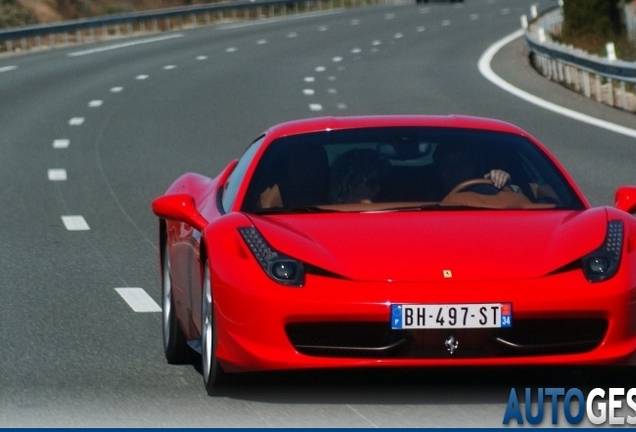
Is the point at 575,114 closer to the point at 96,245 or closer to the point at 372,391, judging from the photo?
the point at 96,245

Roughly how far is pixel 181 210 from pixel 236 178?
1.69 feet

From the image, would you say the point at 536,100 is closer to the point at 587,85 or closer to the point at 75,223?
the point at 587,85

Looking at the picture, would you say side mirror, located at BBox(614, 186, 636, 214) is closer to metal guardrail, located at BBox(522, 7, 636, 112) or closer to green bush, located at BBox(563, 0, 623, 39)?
metal guardrail, located at BBox(522, 7, 636, 112)

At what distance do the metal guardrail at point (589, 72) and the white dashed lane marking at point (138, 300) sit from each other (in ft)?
47.1

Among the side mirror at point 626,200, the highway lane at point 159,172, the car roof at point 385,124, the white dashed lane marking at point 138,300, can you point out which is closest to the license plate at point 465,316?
the highway lane at point 159,172

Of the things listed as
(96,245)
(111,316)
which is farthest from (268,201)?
(96,245)

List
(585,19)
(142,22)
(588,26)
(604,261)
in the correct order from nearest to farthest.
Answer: (604,261) < (585,19) < (588,26) < (142,22)

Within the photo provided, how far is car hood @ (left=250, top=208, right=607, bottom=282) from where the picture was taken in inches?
272

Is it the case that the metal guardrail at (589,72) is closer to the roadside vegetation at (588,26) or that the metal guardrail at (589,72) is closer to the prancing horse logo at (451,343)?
the roadside vegetation at (588,26)

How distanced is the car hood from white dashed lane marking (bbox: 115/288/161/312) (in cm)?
277

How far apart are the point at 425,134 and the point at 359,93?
21340 millimetres

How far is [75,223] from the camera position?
15.0m

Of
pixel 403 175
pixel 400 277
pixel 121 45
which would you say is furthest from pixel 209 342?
pixel 121 45

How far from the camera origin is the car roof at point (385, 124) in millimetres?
8461
